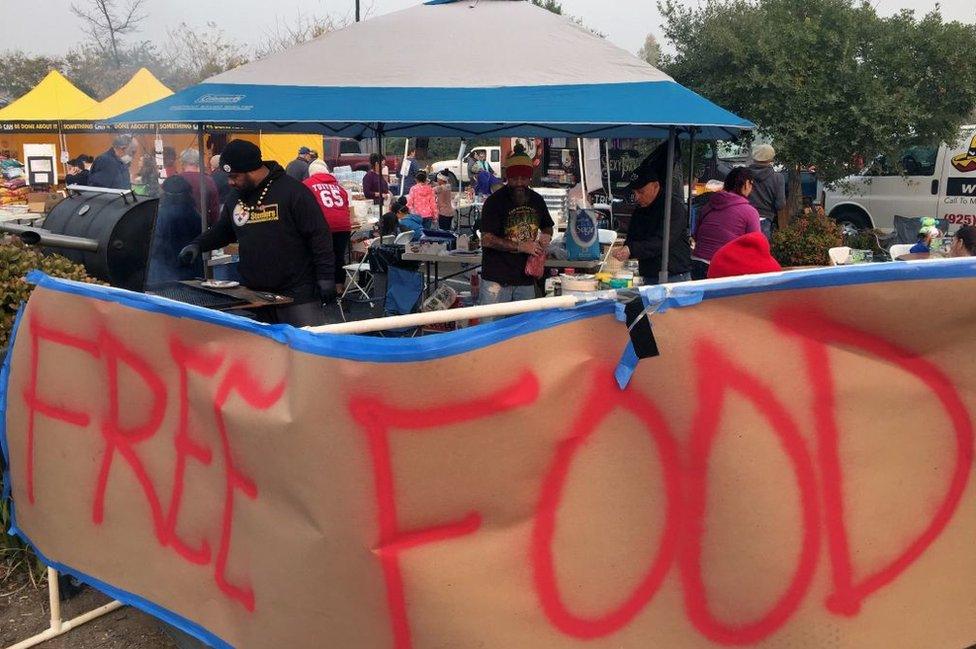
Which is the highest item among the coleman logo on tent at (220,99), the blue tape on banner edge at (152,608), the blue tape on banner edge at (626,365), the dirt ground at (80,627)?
the coleman logo on tent at (220,99)

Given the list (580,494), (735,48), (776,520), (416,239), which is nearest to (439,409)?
(580,494)

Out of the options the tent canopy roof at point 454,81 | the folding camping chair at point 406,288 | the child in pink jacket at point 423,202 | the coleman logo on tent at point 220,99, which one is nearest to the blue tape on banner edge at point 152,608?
the tent canopy roof at point 454,81

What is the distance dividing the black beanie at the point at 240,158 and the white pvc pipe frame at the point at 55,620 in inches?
97.7

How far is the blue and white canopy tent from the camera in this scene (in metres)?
5.72

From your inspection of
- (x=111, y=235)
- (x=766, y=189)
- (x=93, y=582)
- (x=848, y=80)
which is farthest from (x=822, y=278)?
(x=848, y=80)

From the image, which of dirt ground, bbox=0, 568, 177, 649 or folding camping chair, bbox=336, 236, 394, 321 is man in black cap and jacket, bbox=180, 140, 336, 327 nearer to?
dirt ground, bbox=0, 568, 177, 649

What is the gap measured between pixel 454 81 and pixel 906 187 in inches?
448

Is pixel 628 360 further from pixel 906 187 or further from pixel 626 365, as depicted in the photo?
pixel 906 187

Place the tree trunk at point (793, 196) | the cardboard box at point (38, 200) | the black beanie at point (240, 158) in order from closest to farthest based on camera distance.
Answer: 1. the black beanie at point (240, 158)
2. the cardboard box at point (38, 200)
3. the tree trunk at point (793, 196)

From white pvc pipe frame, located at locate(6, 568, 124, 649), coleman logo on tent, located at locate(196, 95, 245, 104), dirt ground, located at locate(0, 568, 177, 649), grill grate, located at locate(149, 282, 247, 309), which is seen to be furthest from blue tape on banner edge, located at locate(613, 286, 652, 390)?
coleman logo on tent, located at locate(196, 95, 245, 104)

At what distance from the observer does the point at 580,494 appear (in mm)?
2354

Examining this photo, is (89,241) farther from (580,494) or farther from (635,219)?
(580,494)

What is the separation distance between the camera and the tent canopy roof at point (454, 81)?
18.8 ft

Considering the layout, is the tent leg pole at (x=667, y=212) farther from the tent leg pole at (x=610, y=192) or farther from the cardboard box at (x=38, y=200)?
the tent leg pole at (x=610, y=192)
